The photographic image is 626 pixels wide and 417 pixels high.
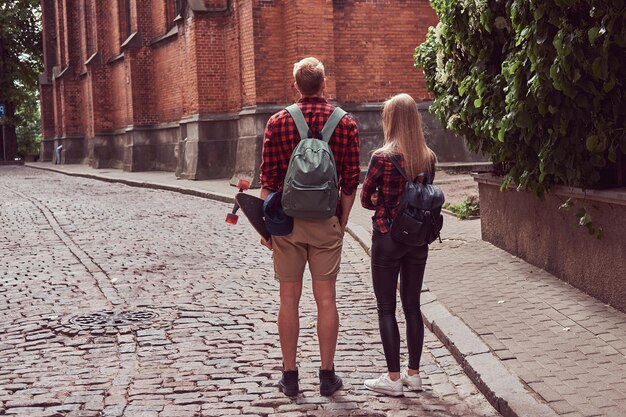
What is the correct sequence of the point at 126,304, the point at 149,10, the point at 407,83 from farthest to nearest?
the point at 149,10 → the point at 407,83 → the point at 126,304

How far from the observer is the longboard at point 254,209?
16.9 feet

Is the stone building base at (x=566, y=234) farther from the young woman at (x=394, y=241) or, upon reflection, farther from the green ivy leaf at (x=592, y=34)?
the young woman at (x=394, y=241)

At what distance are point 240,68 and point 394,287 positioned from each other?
1777 cm

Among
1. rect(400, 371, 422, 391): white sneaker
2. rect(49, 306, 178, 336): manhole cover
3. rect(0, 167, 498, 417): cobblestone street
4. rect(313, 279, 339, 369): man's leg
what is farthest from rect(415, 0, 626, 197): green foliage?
rect(49, 306, 178, 336): manhole cover

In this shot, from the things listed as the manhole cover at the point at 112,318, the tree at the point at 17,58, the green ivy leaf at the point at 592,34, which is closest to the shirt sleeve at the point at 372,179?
the green ivy leaf at the point at 592,34

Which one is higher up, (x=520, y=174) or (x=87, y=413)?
(x=520, y=174)

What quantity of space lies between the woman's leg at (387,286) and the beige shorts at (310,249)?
23 centimetres

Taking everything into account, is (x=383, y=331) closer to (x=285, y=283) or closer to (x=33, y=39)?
(x=285, y=283)

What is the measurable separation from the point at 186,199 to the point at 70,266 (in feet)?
30.1

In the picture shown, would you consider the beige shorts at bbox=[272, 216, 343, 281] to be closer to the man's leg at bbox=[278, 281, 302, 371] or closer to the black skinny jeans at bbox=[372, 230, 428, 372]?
the man's leg at bbox=[278, 281, 302, 371]

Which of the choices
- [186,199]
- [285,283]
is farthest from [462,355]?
[186,199]

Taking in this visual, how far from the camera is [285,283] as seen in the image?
530 centimetres

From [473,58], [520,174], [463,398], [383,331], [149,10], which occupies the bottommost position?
[463,398]

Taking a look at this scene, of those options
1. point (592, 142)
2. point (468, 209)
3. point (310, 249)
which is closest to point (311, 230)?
point (310, 249)
